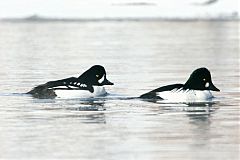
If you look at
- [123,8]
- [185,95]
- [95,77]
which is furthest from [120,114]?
[123,8]

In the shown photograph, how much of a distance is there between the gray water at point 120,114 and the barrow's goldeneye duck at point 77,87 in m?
0.22

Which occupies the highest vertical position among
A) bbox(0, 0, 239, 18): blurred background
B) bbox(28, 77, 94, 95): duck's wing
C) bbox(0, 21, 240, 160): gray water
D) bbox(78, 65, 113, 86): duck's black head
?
bbox(0, 0, 239, 18): blurred background

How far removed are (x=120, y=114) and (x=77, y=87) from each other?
245 centimetres

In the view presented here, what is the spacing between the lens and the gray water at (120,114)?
12.3 meters

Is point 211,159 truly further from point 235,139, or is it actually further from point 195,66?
point 195,66

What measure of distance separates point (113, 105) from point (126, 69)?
8191 mm

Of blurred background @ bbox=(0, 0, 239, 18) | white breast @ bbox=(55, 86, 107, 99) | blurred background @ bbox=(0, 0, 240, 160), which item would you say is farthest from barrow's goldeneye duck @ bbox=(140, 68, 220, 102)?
blurred background @ bbox=(0, 0, 239, 18)

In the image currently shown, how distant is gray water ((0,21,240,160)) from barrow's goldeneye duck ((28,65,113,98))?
220 millimetres

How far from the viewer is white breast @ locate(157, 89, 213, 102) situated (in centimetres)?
1734

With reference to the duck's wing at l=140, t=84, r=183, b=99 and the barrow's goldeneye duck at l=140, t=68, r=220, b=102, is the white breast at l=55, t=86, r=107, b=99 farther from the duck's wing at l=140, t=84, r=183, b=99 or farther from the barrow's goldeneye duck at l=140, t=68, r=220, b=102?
the barrow's goldeneye duck at l=140, t=68, r=220, b=102

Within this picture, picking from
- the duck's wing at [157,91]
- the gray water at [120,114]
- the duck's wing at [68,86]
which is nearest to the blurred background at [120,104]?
the gray water at [120,114]

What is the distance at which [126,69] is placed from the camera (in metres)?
25.1

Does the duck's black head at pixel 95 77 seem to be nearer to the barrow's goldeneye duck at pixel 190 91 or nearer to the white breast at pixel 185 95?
the barrow's goldeneye duck at pixel 190 91

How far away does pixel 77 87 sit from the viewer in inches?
711
